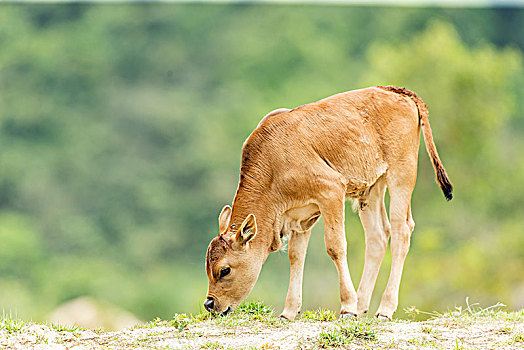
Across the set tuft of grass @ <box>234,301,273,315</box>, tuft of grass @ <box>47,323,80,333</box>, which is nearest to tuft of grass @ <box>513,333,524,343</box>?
tuft of grass @ <box>234,301,273,315</box>

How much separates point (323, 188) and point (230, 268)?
1.50 metres

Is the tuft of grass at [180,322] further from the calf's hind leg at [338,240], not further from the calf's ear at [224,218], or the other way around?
the calf's hind leg at [338,240]

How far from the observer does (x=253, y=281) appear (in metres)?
9.21

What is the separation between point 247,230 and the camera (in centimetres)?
889

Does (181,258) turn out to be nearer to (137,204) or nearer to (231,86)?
(137,204)

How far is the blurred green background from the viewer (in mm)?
32969

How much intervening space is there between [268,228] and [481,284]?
21.4 metres

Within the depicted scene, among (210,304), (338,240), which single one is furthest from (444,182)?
(210,304)

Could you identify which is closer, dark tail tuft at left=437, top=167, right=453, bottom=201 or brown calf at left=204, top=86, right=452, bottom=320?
brown calf at left=204, top=86, right=452, bottom=320

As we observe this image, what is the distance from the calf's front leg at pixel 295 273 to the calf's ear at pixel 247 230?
849 mm

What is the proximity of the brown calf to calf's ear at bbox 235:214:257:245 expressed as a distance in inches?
0.5

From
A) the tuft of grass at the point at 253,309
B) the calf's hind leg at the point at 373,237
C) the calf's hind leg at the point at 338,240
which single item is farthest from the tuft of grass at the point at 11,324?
the calf's hind leg at the point at 373,237

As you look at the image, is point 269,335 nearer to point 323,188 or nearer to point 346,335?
point 346,335

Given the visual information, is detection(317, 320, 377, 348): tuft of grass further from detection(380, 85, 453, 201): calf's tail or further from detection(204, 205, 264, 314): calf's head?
detection(380, 85, 453, 201): calf's tail
